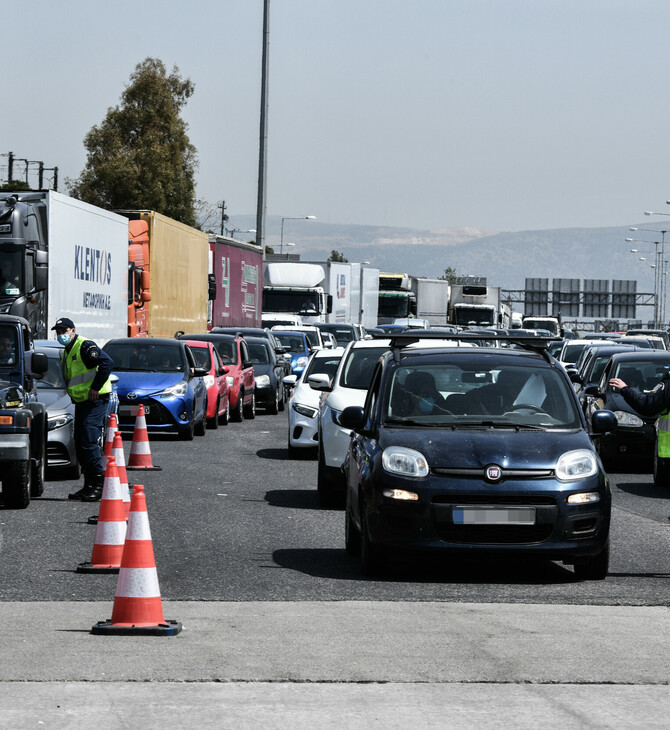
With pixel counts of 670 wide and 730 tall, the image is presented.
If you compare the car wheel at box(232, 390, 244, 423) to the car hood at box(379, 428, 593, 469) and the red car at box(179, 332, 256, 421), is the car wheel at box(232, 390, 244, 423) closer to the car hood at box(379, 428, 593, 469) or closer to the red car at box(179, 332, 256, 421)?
the red car at box(179, 332, 256, 421)

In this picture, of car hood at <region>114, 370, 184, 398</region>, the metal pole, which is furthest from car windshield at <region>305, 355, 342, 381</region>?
the metal pole

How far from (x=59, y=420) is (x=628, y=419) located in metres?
7.23

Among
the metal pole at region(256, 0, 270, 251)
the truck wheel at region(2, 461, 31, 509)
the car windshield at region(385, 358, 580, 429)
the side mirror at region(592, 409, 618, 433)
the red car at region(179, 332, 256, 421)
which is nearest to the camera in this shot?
the car windshield at region(385, 358, 580, 429)

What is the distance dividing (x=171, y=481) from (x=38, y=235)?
8.47 metres

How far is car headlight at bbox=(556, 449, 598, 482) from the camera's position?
10.1 meters

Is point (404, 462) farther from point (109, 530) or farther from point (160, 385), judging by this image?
point (160, 385)

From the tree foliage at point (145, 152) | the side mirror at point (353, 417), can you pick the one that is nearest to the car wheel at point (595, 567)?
the side mirror at point (353, 417)

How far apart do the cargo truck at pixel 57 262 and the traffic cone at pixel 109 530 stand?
12.6 meters

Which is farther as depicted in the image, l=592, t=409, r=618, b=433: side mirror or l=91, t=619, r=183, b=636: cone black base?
l=592, t=409, r=618, b=433: side mirror

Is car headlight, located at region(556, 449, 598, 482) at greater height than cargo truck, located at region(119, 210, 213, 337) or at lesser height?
lesser

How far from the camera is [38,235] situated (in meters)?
24.4

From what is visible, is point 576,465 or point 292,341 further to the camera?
point 292,341

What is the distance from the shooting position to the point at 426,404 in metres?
11.0

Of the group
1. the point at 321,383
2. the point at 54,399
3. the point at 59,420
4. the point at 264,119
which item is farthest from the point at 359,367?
the point at 264,119
